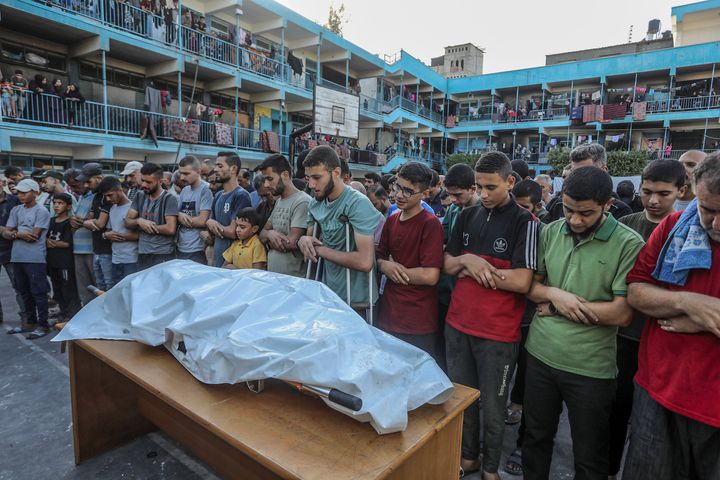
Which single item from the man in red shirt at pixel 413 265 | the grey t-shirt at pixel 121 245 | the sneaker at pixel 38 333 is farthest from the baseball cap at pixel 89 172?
the man in red shirt at pixel 413 265

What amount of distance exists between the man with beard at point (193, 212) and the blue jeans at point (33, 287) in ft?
6.27

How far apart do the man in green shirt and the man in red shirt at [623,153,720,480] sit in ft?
0.53

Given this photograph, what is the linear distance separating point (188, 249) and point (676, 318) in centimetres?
429

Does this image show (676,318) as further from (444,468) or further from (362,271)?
(362,271)

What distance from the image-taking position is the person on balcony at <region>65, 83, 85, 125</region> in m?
11.0

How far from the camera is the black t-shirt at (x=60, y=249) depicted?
5.16m

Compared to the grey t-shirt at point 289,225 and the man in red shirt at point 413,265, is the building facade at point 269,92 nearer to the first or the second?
the grey t-shirt at point 289,225

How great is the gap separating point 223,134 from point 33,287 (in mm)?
10953

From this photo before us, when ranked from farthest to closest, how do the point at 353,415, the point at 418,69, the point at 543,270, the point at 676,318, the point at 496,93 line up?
the point at 496,93 → the point at 418,69 → the point at 543,270 → the point at 676,318 → the point at 353,415

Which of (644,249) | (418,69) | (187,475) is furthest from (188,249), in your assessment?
(418,69)

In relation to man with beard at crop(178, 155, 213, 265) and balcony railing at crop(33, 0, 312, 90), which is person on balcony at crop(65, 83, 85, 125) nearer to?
balcony railing at crop(33, 0, 312, 90)

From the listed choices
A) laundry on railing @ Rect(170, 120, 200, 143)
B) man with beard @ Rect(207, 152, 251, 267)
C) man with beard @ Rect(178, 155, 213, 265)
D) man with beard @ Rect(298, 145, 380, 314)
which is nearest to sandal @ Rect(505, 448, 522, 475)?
man with beard @ Rect(298, 145, 380, 314)

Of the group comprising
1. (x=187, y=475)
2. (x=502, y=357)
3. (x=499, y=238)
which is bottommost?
(x=187, y=475)

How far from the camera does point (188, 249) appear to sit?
4.52m
